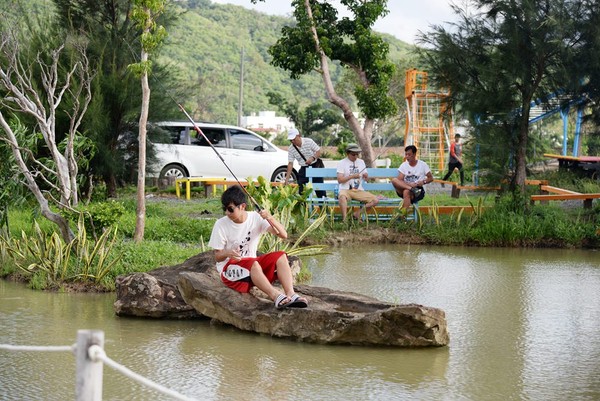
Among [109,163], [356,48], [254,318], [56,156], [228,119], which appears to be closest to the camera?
[254,318]

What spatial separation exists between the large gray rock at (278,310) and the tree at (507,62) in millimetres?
7807

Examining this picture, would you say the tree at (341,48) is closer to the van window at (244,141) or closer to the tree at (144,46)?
the van window at (244,141)

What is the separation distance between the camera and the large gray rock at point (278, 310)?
23.9 feet

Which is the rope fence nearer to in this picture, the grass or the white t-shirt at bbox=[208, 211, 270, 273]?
the white t-shirt at bbox=[208, 211, 270, 273]

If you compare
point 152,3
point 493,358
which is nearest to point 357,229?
point 152,3

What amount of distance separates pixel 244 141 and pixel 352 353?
15.6 meters

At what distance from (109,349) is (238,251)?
1.33m

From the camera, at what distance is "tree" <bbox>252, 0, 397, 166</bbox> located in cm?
2078

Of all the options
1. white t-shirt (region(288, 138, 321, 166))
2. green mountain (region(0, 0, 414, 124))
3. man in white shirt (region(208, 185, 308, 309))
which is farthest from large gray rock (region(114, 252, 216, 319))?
green mountain (region(0, 0, 414, 124))

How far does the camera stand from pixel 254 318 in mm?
7758

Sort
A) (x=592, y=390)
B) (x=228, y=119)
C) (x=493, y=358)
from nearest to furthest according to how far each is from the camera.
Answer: (x=592, y=390) < (x=493, y=358) < (x=228, y=119)

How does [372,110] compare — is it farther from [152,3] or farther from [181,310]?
[181,310]

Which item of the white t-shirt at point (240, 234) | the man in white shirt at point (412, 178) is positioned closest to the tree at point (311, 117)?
the man in white shirt at point (412, 178)

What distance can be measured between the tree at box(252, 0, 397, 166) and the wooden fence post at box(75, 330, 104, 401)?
16726 mm
